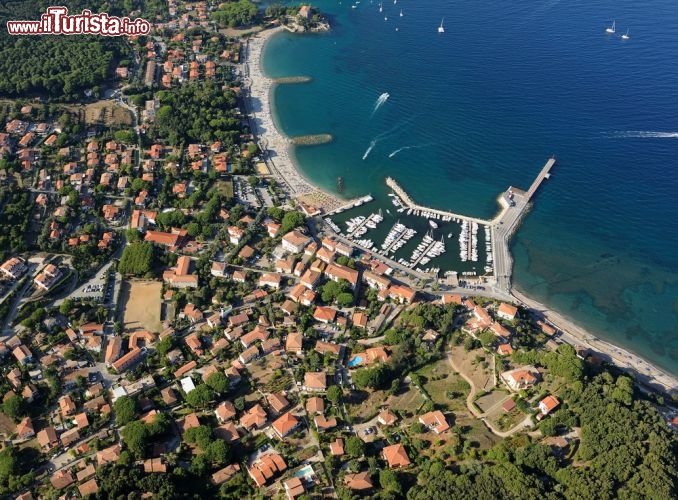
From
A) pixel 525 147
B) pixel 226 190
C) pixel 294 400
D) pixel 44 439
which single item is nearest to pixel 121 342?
pixel 44 439

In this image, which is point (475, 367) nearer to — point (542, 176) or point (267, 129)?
point (542, 176)

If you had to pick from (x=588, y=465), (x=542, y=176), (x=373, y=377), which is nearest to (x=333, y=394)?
(x=373, y=377)

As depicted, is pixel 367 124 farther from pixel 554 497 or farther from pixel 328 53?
→ pixel 554 497

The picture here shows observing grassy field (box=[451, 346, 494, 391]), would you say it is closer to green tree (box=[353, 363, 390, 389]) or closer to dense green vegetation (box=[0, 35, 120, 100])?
green tree (box=[353, 363, 390, 389])

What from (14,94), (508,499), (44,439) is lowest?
(44,439)

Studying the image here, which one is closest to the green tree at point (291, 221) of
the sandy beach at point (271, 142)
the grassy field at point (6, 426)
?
the sandy beach at point (271, 142)

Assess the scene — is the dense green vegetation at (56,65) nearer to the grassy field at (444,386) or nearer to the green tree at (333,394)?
the green tree at (333,394)

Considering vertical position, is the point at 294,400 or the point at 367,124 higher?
the point at 367,124
